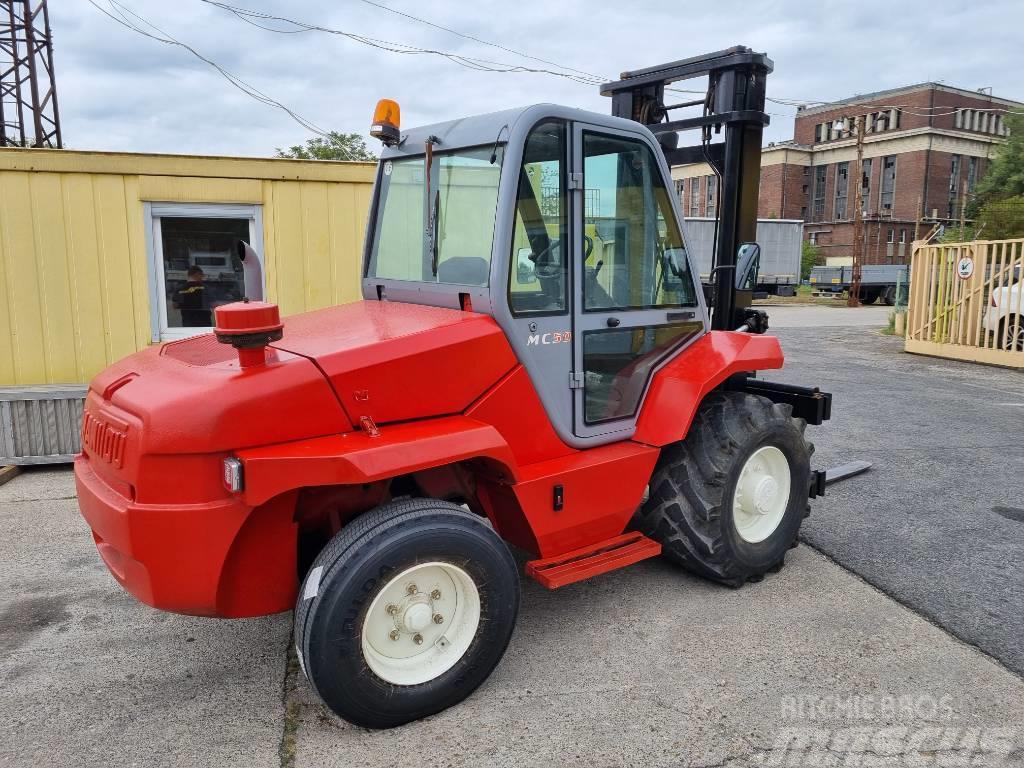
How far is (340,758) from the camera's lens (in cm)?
286

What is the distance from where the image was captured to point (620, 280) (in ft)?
12.7

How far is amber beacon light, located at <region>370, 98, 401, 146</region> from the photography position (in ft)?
11.9

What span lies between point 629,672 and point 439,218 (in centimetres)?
226

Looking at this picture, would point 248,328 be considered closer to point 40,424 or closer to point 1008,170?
point 40,424

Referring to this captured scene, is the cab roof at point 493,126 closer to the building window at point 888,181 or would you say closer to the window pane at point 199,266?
the window pane at point 199,266

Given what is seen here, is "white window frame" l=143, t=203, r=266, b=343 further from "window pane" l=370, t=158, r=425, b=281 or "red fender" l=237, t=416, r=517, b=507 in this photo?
"red fender" l=237, t=416, r=517, b=507

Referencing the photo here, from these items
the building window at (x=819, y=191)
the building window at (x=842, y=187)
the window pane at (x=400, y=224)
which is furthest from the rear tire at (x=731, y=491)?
the building window at (x=819, y=191)

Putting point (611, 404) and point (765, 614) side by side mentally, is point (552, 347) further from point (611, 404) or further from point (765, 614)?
point (765, 614)

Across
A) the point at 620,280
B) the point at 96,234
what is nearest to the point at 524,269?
the point at 620,280

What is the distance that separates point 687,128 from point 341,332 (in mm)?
2808

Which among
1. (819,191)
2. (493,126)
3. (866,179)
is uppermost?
(866,179)

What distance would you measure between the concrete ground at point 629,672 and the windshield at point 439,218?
183cm

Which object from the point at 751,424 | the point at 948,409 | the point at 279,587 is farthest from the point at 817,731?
the point at 948,409

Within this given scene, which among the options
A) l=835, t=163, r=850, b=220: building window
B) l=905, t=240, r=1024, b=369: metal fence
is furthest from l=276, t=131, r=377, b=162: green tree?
l=835, t=163, r=850, b=220: building window
